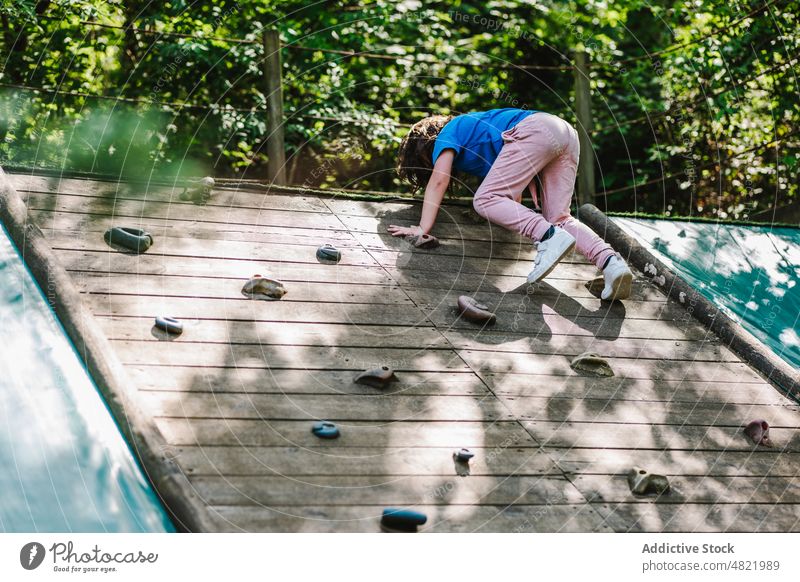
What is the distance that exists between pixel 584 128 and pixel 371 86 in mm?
2594

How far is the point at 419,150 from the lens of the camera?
4176 millimetres

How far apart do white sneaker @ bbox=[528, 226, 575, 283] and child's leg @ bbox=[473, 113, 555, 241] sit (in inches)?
7.8

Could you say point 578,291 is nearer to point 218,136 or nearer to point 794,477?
point 794,477

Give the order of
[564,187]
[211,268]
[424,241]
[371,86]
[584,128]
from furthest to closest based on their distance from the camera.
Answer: [371,86] < [584,128] < [564,187] < [424,241] < [211,268]

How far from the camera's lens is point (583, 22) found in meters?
8.16

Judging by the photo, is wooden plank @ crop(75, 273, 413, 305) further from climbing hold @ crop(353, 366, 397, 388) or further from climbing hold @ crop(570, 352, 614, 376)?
climbing hold @ crop(570, 352, 614, 376)

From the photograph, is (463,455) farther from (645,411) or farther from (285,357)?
(645,411)

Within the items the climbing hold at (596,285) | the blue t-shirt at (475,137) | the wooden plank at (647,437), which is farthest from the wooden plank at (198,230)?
the wooden plank at (647,437)

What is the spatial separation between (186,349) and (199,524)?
85 cm

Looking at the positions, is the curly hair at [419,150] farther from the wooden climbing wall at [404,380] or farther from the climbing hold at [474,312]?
the climbing hold at [474,312]

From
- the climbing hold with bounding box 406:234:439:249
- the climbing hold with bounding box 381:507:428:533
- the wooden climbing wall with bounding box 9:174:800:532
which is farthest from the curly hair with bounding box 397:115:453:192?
the climbing hold with bounding box 381:507:428:533

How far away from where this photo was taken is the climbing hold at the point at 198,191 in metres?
4.00

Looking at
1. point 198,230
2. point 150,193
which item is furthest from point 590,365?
point 150,193
